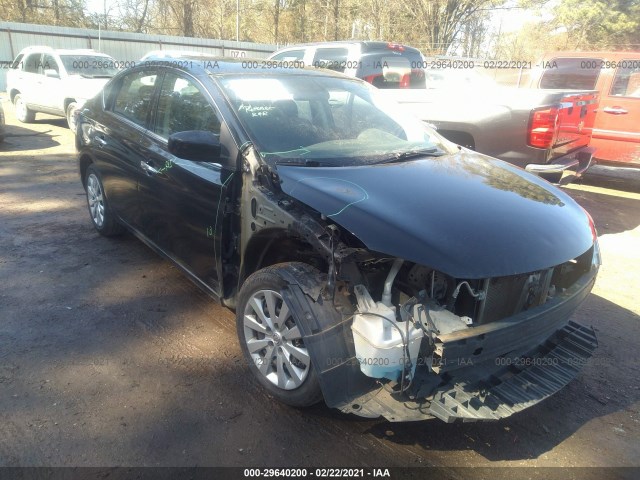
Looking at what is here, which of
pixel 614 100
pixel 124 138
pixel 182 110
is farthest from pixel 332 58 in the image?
pixel 182 110

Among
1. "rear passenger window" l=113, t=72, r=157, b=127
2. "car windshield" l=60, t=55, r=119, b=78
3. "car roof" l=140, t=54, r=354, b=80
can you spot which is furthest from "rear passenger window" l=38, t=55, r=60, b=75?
"car roof" l=140, t=54, r=354, b=80

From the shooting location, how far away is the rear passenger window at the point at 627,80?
7.72m

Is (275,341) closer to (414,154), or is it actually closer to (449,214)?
(449,214)

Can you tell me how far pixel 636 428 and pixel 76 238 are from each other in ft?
16.3

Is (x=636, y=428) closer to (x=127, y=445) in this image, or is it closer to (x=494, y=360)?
(x=494, y=360)

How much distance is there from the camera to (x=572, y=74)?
27.7 ft

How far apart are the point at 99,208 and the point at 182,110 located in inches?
78.0

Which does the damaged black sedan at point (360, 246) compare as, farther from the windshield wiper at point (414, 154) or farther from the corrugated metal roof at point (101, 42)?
the corrugated metal roof at point (101, 42)

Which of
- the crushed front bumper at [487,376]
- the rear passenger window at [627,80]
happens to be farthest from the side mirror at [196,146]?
the rear passenger window at [627,80]

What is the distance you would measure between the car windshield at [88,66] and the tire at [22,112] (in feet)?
7.09

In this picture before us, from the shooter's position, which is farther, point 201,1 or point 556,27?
point 201,1

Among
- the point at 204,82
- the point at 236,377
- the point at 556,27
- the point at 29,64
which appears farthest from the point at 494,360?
the point at 556,27

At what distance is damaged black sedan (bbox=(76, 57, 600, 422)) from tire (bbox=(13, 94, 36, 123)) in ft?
34.2

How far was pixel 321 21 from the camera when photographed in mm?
29750
